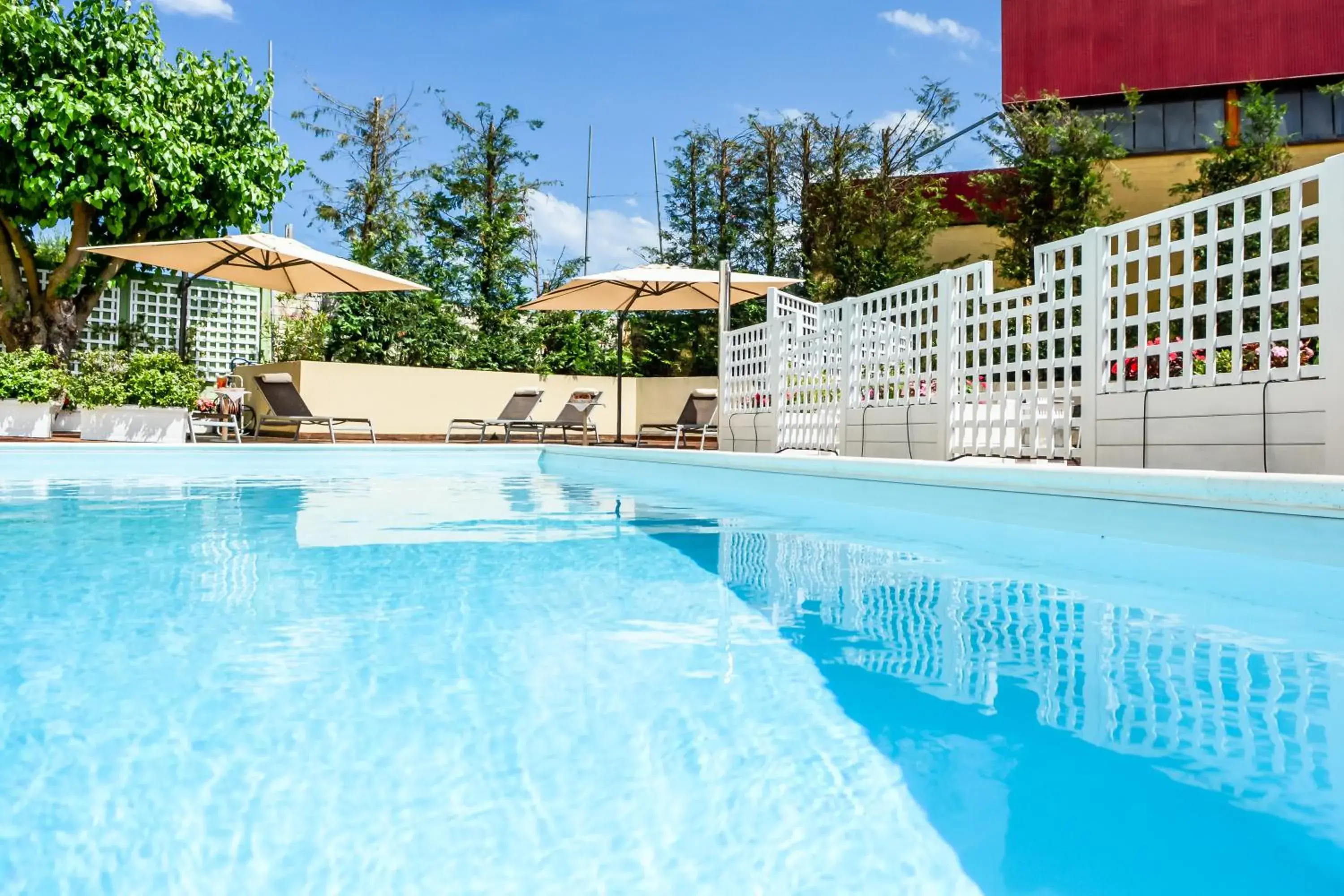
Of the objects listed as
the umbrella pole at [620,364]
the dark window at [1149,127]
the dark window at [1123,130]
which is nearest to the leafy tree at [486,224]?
the umbrella pole at [620,364]

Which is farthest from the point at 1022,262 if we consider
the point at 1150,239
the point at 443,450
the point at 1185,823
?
the point at 1185,823

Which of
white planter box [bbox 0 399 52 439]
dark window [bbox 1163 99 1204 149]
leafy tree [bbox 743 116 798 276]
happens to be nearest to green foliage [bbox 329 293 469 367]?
white planter box [bbox 0 399 52 439]

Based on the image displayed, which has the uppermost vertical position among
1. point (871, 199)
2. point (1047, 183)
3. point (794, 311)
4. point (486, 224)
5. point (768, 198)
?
point (768, 198)

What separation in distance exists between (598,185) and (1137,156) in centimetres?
1013

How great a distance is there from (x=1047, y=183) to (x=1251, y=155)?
107 inches

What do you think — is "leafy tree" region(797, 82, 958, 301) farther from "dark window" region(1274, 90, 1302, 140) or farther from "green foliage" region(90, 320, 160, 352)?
"green foliage" region(90, 320, 160, 352)

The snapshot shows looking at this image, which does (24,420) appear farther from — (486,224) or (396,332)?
(486,224)

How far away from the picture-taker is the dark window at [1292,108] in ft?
54.2

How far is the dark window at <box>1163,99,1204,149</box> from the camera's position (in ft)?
56.4

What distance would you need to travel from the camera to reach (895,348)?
6766 millimetres

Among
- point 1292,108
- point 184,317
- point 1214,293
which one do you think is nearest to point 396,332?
point 184,317

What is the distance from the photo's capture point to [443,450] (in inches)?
377

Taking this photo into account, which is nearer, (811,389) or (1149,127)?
(811,389)

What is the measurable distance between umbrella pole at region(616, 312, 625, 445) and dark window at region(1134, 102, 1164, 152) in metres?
10.6
